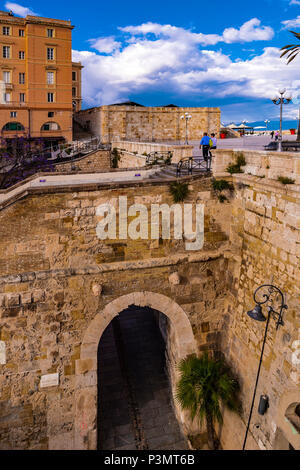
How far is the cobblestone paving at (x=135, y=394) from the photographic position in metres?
8.84

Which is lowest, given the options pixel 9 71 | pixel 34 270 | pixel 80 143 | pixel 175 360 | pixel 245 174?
pixel 175 360

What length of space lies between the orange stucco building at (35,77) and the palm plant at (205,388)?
77.6 ft

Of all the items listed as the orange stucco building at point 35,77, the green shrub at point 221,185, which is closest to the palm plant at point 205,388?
the green shrub at point 221,185

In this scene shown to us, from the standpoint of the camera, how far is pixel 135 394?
9.96 meters

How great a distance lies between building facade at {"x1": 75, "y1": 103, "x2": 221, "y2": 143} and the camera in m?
26.0

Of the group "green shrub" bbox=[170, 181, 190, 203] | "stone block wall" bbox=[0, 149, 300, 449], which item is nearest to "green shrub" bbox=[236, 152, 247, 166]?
"stone block wall" bbox=[0, 149, 300, 449]

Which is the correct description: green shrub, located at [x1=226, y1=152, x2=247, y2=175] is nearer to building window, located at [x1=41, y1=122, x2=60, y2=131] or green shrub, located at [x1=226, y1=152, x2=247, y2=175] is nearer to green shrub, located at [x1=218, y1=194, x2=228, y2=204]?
green shrub, located at [x1=218, y1=194, x2=228, y2=204]

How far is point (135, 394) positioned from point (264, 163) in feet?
22.9

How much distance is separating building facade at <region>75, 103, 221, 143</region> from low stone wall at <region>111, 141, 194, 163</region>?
3319mm

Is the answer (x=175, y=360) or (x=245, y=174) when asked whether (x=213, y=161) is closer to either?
(x=245, y=174)

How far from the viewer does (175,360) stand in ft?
30.4

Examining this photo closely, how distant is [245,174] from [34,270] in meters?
5.22

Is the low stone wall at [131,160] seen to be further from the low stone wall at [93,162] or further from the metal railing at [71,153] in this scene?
the metal railing at [71,153]

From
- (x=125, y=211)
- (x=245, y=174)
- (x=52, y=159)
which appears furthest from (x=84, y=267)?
(x=52, y=159)
